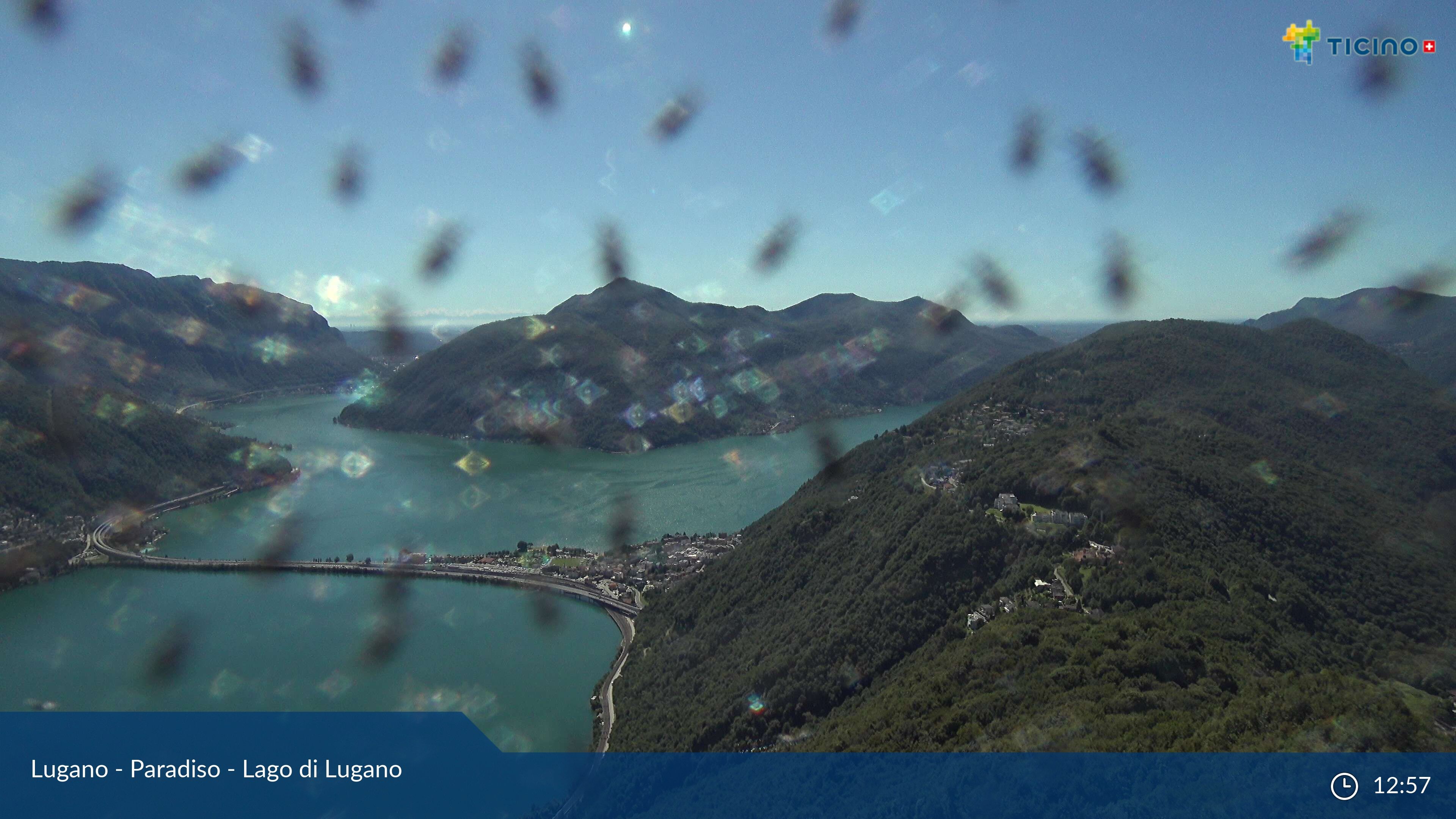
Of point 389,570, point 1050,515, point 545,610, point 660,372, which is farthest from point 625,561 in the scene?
point 660,372

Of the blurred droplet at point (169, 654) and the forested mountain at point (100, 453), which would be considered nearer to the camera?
the blurred droplet at point (169, 654)

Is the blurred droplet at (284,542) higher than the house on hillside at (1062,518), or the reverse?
the blurred droplet at (284,542)

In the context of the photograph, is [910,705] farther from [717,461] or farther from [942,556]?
[717,461]

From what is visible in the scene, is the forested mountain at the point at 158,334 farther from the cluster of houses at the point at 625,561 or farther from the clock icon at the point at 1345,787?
the clock icon at the point at 1345,787

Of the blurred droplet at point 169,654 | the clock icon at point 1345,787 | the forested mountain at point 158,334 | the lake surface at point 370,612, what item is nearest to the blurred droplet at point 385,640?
the lake surface at point 370,612

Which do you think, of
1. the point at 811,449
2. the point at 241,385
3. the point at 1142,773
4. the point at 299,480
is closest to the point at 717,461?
the point at 811,449

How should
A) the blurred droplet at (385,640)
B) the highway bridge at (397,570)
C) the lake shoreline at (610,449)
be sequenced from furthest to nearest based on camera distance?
the lake shoreline at (610,449), the highway bridge at (397,570), the blurred droplet at (385,640)
